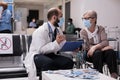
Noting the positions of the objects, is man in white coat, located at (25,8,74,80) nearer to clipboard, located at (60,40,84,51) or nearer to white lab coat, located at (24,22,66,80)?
white lab coat, located at (24,22,66,80)

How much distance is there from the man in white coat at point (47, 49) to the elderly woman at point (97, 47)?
1.22 ft

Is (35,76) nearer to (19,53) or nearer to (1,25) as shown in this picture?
(19,53)

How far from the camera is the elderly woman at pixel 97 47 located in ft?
9.59

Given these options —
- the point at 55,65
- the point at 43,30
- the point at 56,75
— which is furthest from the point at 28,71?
the point at 56,75

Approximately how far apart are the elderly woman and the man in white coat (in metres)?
0.37

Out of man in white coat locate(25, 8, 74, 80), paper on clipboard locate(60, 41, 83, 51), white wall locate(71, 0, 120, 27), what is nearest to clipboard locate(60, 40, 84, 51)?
paper on clipboard locate(60, 41, 83, 51)

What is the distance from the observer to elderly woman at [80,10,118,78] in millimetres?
2922

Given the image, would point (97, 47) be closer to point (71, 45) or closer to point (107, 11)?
point (71, 45)

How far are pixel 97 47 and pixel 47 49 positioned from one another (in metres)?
0.74

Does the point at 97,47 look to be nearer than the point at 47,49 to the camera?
No

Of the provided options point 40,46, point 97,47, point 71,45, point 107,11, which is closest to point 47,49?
point 40,46

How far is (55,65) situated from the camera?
2672 millimetres

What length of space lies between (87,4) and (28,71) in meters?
5.72

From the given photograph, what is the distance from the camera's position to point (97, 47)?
3.03 meters
